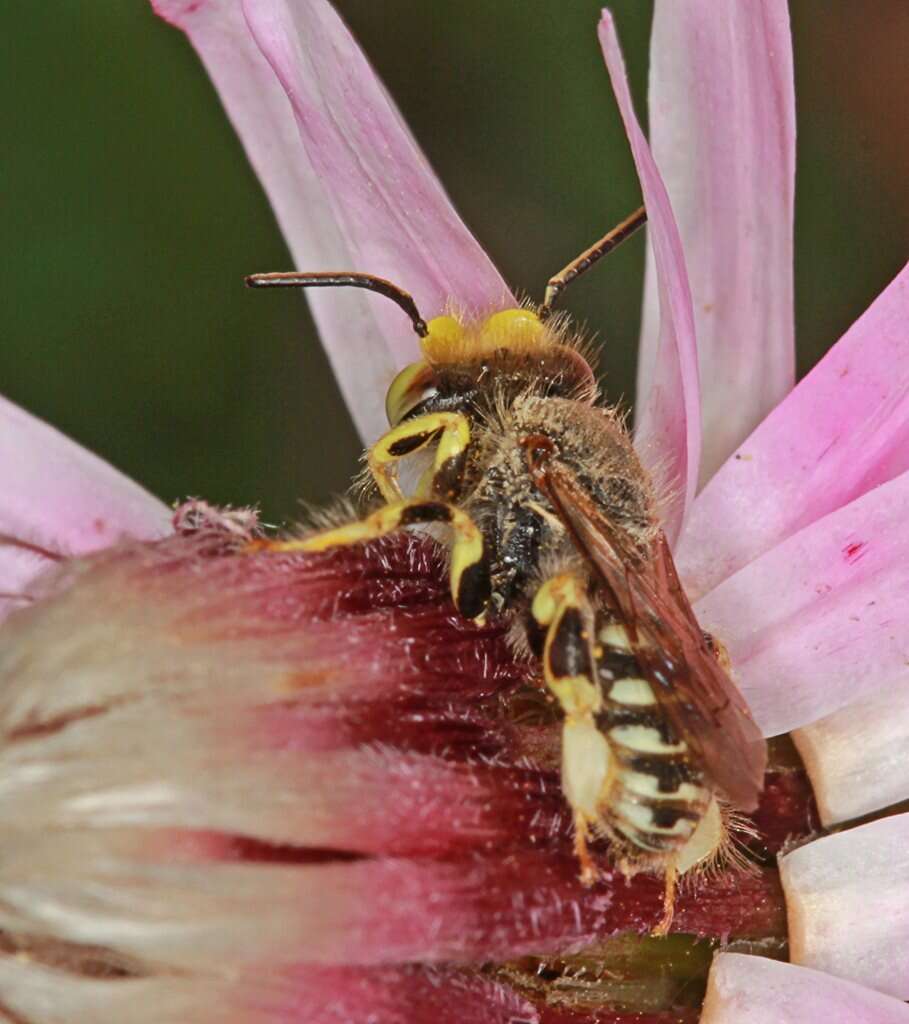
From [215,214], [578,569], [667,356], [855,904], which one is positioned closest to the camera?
[578,569]

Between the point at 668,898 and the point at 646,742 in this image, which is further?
the point at 668,898

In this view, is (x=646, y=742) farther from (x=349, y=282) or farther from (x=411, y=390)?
(x=349, y=282)

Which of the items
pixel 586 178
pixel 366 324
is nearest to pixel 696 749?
pixel 366 324

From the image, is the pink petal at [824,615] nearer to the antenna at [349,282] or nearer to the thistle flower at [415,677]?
the thistle flower at [415,677]

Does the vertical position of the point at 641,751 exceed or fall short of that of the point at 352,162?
it falls short

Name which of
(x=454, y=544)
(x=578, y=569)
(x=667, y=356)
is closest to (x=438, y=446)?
(x=454, y=544)

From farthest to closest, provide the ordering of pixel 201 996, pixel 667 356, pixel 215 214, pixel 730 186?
pixel 215 214
pixel 730 186
pixel 667 356
pixel 201 996

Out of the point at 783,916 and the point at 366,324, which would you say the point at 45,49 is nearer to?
the point at 366,324

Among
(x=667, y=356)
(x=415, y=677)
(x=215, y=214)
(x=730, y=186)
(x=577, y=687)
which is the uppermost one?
(x=215, y=214)
